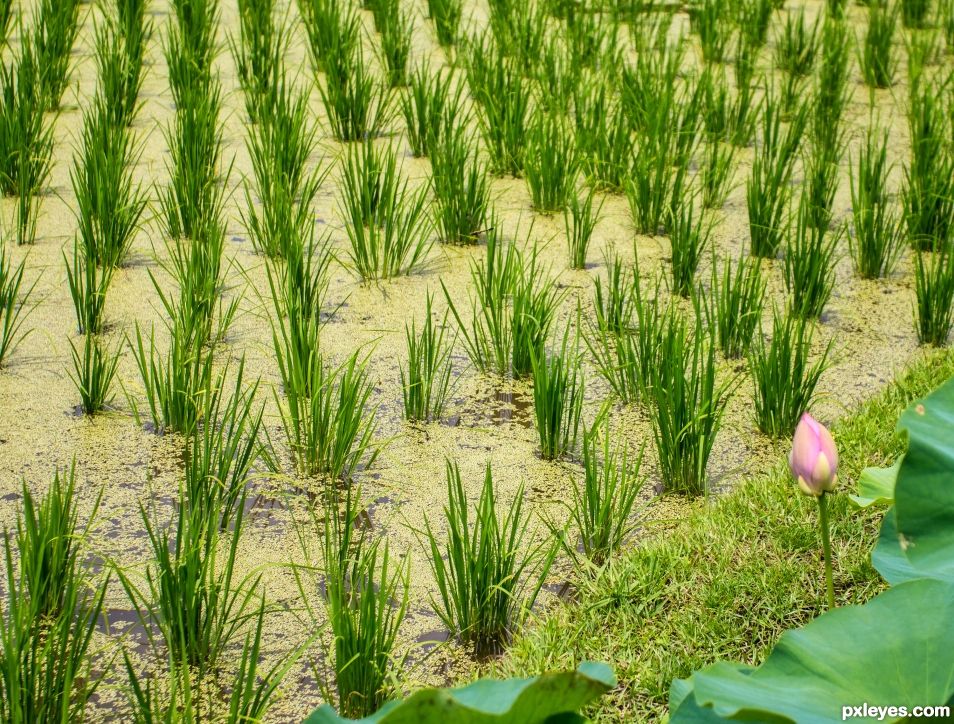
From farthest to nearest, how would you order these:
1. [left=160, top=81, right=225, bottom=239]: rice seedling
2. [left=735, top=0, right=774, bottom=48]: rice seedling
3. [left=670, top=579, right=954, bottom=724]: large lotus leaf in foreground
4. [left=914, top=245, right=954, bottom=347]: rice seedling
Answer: [left=735, top=0, right=774, bottom=48]: rice seedling
[left=160, top=81, right=225, bottom=239]: rice seedling
[left=914, top=245, right=954, bottom=347]: rice seedling
[left=670, top=579, right=954, bottom=724]: large lotus leaf in foreground

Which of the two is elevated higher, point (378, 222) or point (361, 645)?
point (378, 222)

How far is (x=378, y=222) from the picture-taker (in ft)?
10.6

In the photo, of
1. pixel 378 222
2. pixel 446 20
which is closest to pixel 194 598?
pixel 378 222

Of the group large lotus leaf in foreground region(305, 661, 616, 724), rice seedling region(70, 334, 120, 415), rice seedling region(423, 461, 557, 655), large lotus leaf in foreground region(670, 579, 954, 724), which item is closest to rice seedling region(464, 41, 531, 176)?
rice seedling region(70, 334, 120, 415)

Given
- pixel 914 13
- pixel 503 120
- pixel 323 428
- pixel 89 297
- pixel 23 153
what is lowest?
pixel 323 428

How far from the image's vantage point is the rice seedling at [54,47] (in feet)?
12.8

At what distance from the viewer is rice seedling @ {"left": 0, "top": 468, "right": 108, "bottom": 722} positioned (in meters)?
1.56

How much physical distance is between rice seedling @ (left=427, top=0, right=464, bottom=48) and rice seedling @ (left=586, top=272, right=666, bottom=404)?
2.15 m

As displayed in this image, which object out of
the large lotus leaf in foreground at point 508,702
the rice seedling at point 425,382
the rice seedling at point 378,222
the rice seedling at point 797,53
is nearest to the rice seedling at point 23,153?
the rice seedling at point 378,222

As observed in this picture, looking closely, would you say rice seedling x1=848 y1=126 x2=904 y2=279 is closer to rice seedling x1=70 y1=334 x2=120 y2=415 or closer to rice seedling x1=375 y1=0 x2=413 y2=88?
rice seedling x1=375 y1=0 x2=413 y2=88

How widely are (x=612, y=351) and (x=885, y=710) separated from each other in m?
1.69

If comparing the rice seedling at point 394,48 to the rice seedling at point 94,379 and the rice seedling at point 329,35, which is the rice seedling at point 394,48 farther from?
the rice seedling at point 94,379

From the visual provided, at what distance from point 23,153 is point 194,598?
6.26ft

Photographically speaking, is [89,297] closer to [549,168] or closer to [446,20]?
[549,168]
